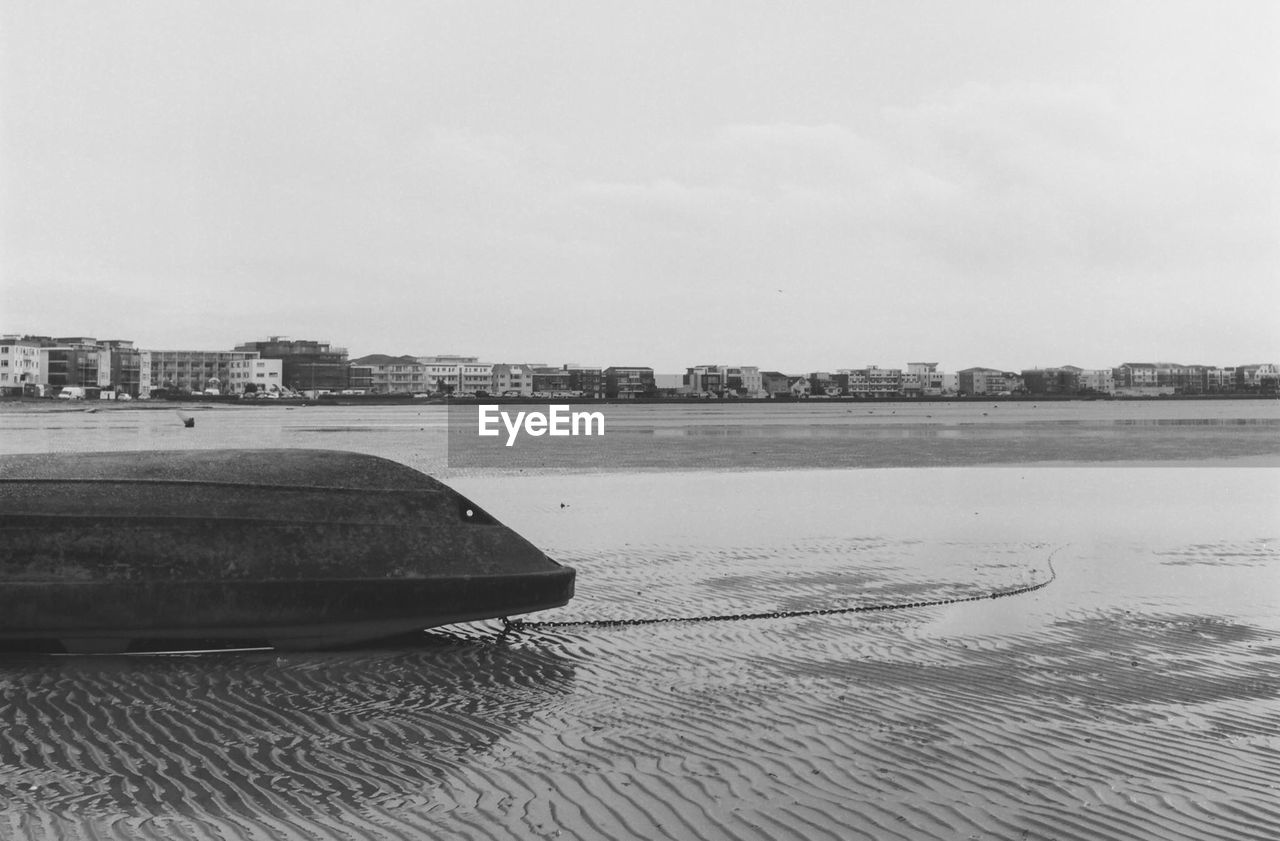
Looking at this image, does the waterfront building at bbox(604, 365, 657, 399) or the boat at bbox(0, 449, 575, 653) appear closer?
the boat at bbox(0, 449, 575, 653)

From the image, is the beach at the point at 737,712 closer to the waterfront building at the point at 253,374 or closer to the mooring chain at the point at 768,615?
the mooring chain at the point at 768,615

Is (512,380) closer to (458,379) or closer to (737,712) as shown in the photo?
(458,379)

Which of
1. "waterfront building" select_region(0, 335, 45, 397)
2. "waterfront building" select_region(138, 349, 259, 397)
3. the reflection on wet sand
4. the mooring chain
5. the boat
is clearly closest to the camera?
the reflection on wet sand

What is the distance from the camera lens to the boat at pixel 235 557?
853 cm

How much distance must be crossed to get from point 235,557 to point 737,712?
4.22 meters

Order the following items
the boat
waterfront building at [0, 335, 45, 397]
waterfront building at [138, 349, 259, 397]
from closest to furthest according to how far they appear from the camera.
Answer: the boat → waterfront building at [0, 335, 45, 397] → waterfront building at [138, 349, 259, 397]

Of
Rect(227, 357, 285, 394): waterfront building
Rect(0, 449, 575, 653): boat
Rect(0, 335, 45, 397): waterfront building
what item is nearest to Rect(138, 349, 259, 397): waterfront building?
Rect(227, 357, 285, 394): waterfront building

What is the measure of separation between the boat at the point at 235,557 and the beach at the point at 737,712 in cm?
29

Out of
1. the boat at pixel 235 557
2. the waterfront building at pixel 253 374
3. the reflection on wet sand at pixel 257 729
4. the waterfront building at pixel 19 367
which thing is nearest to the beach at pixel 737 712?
the reflection on wet sand at pixel 257 729

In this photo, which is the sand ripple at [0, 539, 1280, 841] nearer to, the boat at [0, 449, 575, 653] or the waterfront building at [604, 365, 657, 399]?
the boat at [0, 449, 575, 653]

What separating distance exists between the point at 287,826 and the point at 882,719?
3.61m

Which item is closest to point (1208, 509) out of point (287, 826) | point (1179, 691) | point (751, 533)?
point (751, 533)

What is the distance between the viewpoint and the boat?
8.53 metres

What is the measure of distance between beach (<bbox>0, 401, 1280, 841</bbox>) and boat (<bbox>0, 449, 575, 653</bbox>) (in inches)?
11.2
